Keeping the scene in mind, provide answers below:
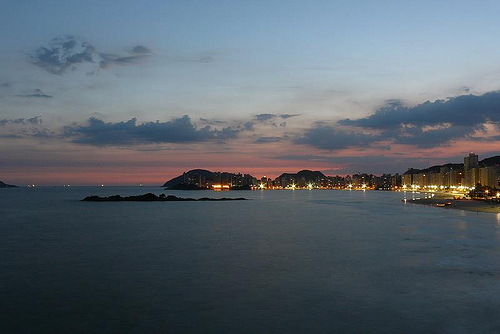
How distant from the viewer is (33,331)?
1211 centimetres

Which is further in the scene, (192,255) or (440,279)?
(192,255)

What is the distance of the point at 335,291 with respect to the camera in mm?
16594

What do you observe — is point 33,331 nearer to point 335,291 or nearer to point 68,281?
point 68,281

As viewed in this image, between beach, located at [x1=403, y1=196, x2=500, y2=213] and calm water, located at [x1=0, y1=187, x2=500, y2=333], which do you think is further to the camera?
beach, located at [x1=403, y1=196, x2=500, y2=213]

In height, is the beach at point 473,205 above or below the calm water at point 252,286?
above

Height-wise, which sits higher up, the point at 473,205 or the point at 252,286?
the point at 473,205

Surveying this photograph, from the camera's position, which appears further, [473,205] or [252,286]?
[473,205]

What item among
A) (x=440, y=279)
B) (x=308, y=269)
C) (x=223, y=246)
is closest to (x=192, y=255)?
(x=223, y=246)

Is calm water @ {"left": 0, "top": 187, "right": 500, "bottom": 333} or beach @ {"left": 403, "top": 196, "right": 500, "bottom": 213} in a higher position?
beach @ {"left": 403, "top": 196, "right": 500, "bottom": 213}

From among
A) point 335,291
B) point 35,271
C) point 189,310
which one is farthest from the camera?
point 35,271

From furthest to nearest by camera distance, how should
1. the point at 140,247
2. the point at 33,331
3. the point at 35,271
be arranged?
the point at 140,247
the point at 35,271
the point at 33,331

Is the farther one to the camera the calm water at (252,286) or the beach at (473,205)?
the beach at (473,205)

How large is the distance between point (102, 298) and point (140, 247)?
14046mm

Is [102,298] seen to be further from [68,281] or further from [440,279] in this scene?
[440,279]
